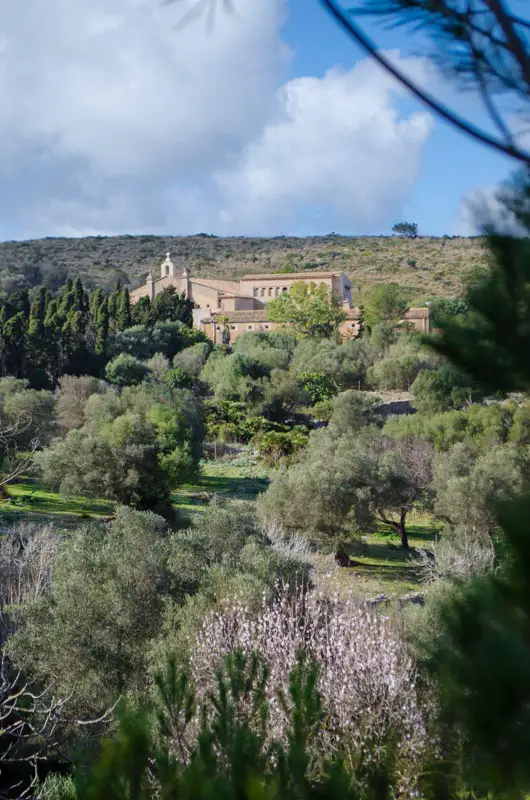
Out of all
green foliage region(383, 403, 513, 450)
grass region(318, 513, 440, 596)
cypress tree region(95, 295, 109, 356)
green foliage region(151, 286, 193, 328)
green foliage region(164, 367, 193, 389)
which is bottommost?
grass region(318, 513, 440, 596)

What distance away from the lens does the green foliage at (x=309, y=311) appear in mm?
61594

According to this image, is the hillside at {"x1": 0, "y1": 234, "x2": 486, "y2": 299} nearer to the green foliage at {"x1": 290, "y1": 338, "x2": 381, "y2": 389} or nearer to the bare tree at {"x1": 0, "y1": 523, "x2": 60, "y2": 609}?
the green foliage at {"x1": 290, "y1": 338, "x2": 381, "y2": 389}

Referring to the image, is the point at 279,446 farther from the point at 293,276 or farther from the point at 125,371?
the point at 293,276

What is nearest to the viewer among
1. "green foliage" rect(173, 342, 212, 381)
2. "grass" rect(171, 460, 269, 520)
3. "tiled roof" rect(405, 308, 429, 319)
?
"grass" rect(171, 460, 269, 520)

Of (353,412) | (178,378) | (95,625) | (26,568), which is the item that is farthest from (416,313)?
(95,625)

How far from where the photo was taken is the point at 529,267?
2080mm

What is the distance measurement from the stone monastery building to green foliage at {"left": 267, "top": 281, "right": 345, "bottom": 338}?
1288 millimetres

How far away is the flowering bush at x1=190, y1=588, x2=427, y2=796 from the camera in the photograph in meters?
8.52

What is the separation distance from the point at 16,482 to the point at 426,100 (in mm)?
28469

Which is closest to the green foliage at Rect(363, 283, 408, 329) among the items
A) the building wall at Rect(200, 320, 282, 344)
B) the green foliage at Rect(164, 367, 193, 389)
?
the building wall at Rect(200, 320, 282, 344)

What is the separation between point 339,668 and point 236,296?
63.5m

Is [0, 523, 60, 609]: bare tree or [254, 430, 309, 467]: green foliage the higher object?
[254, 430, 309, 467]: green foliage

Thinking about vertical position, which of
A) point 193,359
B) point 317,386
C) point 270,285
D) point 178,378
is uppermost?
point 270,285

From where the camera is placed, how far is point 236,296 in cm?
7206
